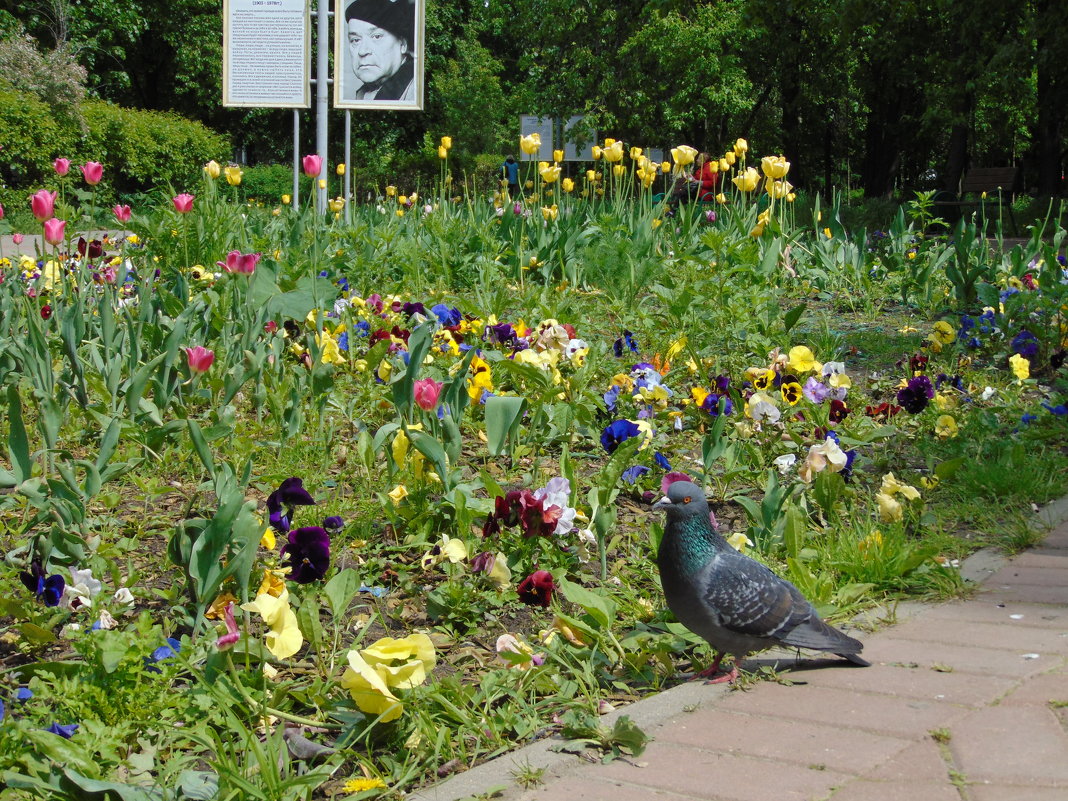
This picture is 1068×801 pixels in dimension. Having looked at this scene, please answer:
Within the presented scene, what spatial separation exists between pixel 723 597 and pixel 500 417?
3.66ft

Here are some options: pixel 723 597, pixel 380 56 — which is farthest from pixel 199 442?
pixel 380 56

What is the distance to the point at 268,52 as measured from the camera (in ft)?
30.9

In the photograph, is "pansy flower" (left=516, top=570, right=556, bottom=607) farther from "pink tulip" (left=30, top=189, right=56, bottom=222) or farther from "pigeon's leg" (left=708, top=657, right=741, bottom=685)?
"pink tulip" (left=30, top=189, right=56, bottom=222)

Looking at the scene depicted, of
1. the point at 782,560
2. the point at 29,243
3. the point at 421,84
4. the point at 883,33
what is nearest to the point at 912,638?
the point at 782,560

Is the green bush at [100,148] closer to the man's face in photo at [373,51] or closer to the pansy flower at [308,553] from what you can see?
the man's face in photo at [373,51]

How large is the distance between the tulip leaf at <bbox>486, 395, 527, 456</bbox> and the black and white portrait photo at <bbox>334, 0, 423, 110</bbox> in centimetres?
734

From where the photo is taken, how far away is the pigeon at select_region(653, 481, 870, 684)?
1.97 metres

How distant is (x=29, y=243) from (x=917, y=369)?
10486 mm

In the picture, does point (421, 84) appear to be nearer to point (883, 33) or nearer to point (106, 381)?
point (106, 381)

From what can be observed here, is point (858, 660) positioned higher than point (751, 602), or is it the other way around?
point (751, 602)

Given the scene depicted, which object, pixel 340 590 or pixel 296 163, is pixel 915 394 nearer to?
pixel 340 590

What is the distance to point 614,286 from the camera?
574cm

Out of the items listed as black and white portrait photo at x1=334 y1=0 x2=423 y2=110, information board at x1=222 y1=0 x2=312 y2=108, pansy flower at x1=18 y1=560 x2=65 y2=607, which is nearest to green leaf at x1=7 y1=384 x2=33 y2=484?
pansy flower at x1=18 y1=560 x2=65 y2=607

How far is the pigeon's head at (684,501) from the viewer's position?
6.70 feet
